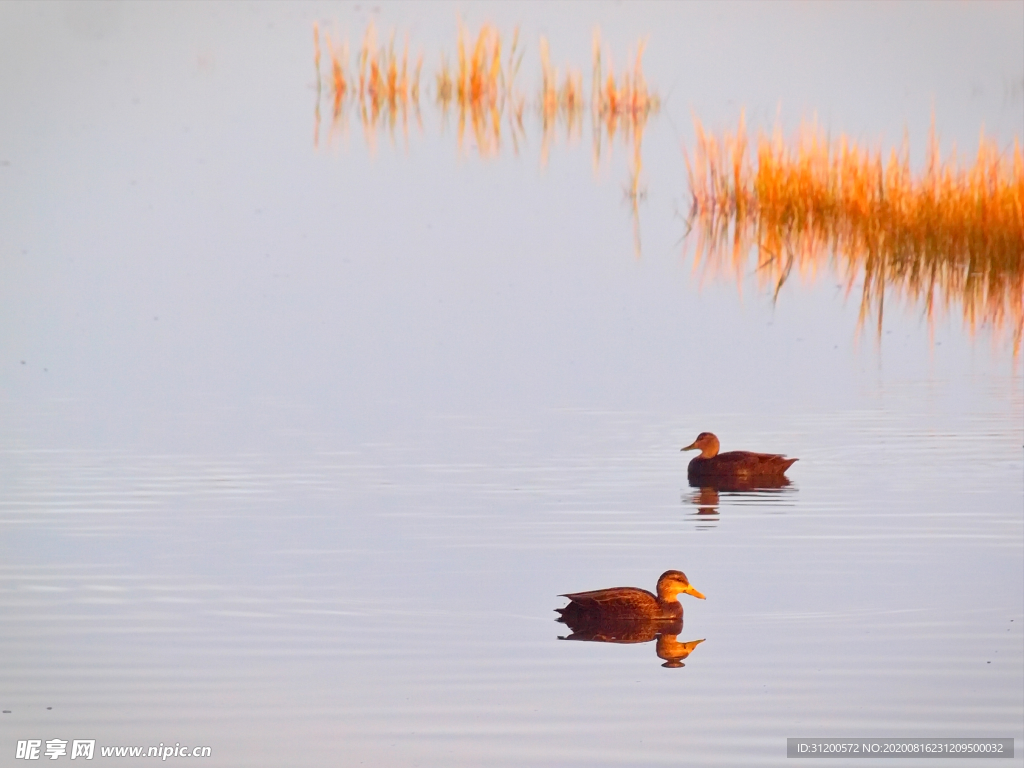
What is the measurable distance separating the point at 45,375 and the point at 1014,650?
23.7ft

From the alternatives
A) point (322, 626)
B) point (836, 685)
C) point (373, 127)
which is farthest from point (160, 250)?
point (836, 685)

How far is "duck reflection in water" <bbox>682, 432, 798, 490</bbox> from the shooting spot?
902 centimetres

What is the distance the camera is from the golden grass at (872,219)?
1505cm

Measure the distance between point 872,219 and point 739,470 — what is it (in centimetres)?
763

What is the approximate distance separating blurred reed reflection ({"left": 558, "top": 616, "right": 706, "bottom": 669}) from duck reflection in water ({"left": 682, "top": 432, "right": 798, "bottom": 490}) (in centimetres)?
227

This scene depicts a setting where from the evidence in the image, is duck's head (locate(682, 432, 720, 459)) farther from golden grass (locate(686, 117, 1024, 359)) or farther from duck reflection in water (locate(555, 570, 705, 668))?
golden grass (locate(686, 117, 1024, 359))

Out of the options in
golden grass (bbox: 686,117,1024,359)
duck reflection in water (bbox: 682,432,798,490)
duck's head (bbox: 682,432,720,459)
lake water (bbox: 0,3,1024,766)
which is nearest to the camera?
lake water (bbox: 0,3,1024,766)

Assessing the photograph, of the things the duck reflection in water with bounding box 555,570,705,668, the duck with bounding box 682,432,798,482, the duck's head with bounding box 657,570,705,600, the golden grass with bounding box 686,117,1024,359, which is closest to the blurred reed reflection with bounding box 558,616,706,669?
the duck reflection in water with bounding box 555,570,705,668

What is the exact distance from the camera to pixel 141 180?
71.1 feet

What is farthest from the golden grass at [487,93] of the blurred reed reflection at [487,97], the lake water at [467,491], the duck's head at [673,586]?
the duck's head at [673,586]

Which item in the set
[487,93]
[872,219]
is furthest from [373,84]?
[872,219]

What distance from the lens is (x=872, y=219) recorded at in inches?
644

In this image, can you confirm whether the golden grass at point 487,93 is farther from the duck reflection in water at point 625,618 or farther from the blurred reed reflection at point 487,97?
the duck reflection in water at point 625,618

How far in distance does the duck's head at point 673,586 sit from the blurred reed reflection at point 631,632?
20cm
